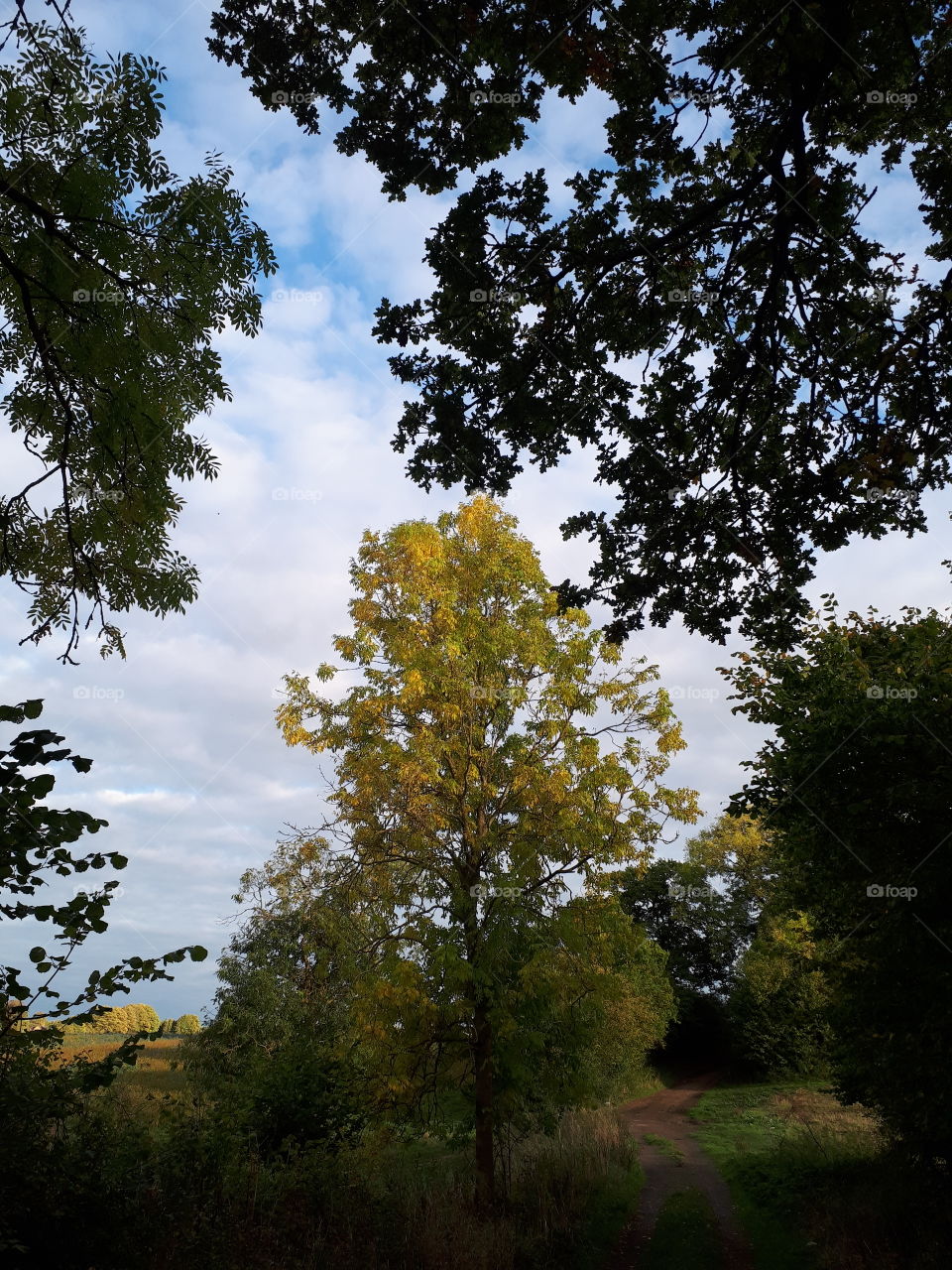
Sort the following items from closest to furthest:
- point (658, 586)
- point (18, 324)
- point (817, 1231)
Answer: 1. point (18, 324)
2. point (658, 586)
3. point (817, 1231)

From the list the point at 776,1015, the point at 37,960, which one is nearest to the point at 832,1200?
the point at 37,960

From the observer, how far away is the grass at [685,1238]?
10781 mm

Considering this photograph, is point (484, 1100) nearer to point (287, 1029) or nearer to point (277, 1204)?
point (277, 1204)

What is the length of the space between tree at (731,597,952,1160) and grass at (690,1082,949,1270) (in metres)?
0.97

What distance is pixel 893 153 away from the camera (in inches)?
243

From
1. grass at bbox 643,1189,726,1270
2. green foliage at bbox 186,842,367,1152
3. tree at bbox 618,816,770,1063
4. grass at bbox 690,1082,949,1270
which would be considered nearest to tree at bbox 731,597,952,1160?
grass at bbox 690,1082,949,1270

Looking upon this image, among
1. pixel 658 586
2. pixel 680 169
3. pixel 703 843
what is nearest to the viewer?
pixel 680 169

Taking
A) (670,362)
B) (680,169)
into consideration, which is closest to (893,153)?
(680,169)

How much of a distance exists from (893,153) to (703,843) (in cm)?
4601

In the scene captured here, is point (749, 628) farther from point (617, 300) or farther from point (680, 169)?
point (680, 169)

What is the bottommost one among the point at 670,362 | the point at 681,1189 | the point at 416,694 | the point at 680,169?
the point at 681,1189

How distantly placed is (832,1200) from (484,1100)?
586 cm

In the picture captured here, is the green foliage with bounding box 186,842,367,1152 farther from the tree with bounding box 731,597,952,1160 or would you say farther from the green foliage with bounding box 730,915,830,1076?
the green foliage with bounding box 730,915,830,1076

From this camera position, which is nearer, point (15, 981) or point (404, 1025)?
point (15, 981)
